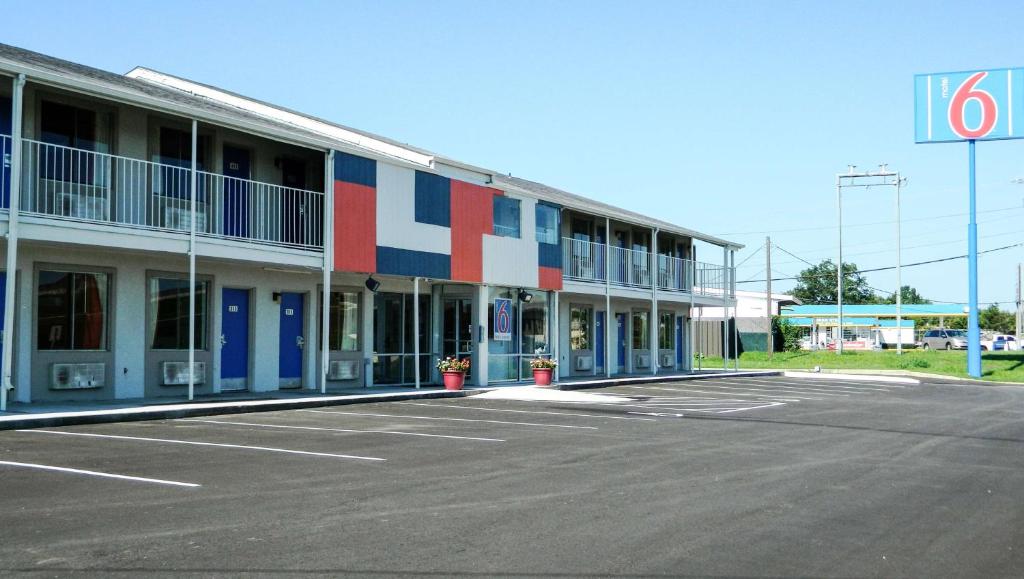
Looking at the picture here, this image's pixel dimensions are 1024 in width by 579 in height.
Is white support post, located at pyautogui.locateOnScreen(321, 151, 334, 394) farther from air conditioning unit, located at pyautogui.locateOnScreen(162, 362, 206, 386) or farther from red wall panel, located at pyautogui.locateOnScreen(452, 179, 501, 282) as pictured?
red wall panel, located at pyautogui.locateOnScreen(452, 179, 501, 282)

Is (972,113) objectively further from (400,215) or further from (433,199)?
(400,215)

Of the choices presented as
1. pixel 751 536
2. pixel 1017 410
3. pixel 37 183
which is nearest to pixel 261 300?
pixel 37 183

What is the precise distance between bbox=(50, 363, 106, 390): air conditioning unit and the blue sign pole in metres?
33.7

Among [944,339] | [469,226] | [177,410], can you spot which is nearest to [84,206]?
[177,410]

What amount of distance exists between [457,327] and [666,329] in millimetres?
14024

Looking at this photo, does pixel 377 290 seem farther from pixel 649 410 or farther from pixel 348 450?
pixel 348 450

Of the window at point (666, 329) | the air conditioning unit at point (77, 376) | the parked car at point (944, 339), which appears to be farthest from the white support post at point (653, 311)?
the parked car at point (944, 339)

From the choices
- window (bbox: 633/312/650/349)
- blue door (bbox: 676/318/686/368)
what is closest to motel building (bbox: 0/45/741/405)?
window (bbox: 633/312/650/349)

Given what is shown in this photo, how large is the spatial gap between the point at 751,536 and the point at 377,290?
630 inches

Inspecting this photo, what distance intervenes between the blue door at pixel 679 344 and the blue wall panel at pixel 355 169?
63.9ft

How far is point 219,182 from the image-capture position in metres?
17.6

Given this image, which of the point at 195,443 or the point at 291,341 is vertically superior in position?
the point at 291,341

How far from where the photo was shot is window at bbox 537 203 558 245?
26.5 m

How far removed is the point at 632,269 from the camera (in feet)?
103
